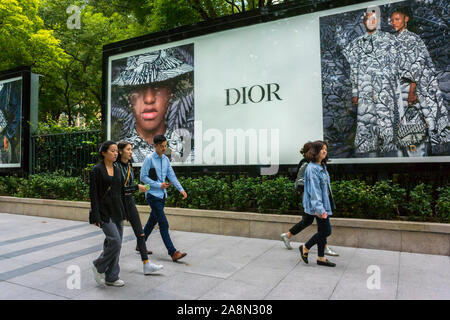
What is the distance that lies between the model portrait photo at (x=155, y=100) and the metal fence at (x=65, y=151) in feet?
2.95

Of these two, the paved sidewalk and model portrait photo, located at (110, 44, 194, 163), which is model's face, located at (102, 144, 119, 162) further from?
model portrait photo, located at (110, 44, 194, 163)

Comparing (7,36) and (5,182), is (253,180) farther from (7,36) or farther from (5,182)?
(7,36)

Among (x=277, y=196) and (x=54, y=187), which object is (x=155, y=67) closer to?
(x=54, y=187)

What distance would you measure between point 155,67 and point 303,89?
4113 millimetres

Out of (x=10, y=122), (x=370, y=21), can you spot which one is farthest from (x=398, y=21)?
(x=10, y=122)

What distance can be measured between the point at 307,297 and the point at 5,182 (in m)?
11.1

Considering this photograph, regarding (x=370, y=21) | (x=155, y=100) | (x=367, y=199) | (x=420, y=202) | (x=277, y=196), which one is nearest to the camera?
(x=420, y=202)

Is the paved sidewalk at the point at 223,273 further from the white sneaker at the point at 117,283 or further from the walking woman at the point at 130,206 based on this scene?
the walking woman at the point at 130,206

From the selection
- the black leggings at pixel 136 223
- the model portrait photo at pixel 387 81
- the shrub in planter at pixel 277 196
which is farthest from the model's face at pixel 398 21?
the black leggings at pixel 136 223

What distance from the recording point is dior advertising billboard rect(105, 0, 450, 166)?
19.4ft

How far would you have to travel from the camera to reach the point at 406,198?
598cm

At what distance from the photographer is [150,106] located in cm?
889

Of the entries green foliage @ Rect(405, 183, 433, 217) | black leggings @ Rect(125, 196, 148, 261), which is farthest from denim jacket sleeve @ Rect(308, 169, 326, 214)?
black leggings @ Rect(125, 196, 148, 261)
